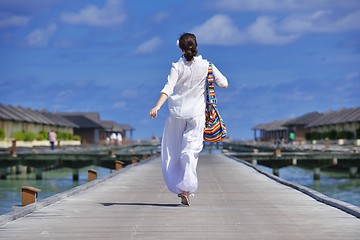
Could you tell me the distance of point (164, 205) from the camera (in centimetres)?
1060

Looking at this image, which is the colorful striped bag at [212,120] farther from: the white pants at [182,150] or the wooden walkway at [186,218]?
the wooden walkway at [186,218]

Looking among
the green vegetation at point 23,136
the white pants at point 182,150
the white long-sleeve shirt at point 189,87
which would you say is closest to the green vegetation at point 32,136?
the green vegetation at point 23,136

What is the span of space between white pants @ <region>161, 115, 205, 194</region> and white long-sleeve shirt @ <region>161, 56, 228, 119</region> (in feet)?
0.41

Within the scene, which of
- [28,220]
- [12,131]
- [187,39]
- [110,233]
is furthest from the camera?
[12,131]

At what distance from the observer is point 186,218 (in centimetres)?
887

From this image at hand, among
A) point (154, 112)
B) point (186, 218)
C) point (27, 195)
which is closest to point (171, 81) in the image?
point (154, 112)

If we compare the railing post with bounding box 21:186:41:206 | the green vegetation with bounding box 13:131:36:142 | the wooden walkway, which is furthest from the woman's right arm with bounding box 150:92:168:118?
the green vegetation with bounding box 13:131:36:142

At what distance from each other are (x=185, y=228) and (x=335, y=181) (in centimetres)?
3532

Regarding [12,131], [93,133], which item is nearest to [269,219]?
[12,131]

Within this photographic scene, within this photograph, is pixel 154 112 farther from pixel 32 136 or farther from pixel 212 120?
pixel 32 136

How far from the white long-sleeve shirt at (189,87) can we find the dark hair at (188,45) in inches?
4.1

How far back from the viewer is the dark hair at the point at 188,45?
1008 cm

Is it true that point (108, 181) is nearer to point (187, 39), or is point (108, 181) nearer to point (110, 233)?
point (187, 39)

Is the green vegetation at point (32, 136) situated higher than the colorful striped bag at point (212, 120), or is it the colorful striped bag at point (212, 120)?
the green vegetation at point (32, 136)
